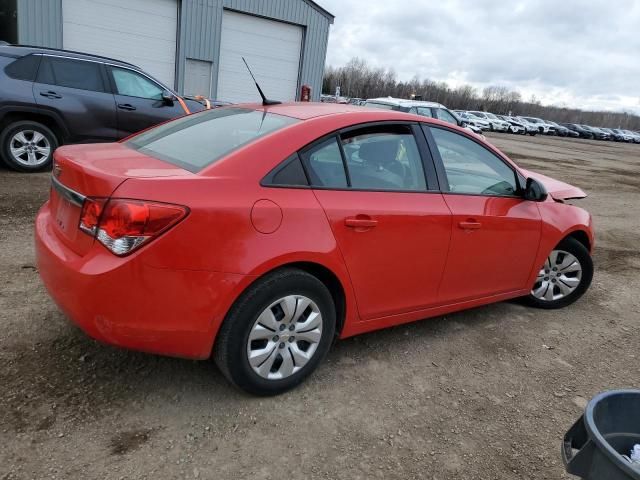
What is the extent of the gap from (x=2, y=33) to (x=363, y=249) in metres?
19.0

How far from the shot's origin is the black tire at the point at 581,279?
14.8ft

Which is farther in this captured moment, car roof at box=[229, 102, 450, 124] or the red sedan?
car roof at box=[229, 102, 450, 124]

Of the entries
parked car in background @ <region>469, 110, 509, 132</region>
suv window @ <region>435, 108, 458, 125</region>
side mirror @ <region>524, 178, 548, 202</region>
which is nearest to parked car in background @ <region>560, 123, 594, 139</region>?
parked car in background @ <region>469, 110, 509, 132</region>

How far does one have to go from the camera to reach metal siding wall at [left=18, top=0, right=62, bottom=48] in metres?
14.5

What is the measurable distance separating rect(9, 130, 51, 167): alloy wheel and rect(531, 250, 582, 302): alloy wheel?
7.03m

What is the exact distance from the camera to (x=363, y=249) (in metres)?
3.05

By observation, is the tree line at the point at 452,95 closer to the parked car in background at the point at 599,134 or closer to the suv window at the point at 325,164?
the parked car in background at the point at 599,134

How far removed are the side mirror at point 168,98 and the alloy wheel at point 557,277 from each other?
6748 mm

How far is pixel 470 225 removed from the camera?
3.55m

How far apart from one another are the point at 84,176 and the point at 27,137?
6201mm

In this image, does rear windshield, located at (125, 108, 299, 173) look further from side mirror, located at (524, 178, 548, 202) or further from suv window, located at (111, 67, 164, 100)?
suv window, located at (111, 67, 164, 100)

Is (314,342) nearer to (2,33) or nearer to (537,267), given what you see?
(537,267)

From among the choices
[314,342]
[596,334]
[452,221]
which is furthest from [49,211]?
[596,334]

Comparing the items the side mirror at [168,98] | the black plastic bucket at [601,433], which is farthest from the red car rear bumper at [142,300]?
the side mirror at [168,98]
